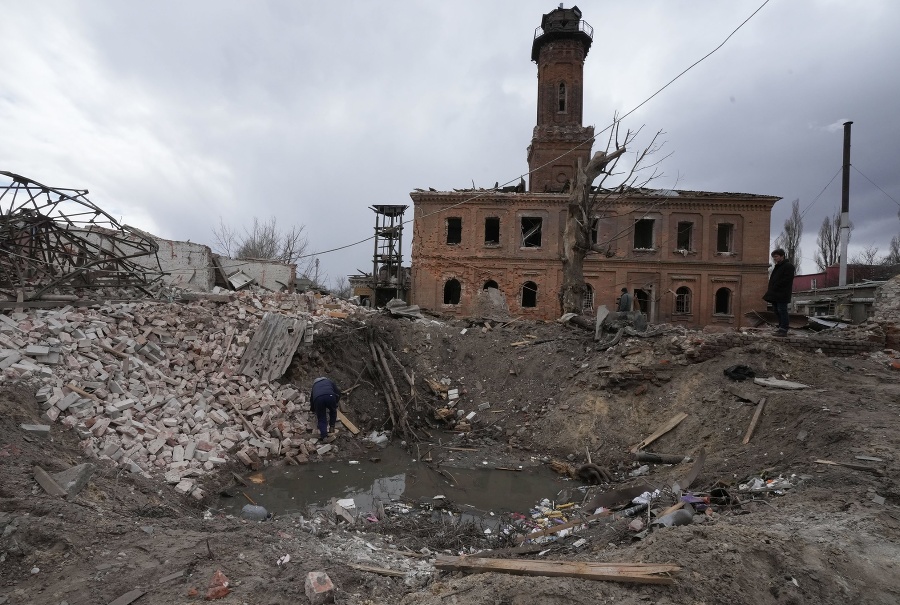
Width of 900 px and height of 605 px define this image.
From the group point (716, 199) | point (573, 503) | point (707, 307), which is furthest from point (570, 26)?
point (573, 503)

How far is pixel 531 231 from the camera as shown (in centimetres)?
2545

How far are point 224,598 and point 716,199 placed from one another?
2827cm

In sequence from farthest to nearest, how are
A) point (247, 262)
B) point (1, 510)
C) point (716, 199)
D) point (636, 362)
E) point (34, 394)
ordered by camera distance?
point (716, 199) → point (247, 262) → point (636, 362) → point (34, 394) → point (1, 510)

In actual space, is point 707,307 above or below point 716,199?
below

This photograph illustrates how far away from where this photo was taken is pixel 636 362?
940 cm

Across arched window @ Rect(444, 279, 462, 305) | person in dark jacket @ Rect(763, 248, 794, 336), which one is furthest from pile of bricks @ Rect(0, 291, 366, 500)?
arched window @ Rect(444, 279, 462, 305)

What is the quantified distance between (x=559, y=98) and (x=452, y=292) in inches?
564

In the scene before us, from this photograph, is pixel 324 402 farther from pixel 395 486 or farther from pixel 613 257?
pixel 613 257

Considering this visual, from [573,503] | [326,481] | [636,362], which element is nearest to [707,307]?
[636,362]

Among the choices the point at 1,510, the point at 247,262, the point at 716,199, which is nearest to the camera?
the point at 1,510

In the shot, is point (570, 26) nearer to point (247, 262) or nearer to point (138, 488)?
point (247, 262)

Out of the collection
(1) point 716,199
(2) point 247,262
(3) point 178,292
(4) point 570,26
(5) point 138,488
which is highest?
(4) point 570,26

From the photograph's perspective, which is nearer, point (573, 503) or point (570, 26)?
point (573, 503)

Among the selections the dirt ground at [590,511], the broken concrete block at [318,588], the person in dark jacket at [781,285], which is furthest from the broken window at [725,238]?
the broken concrete block at [318,588]
